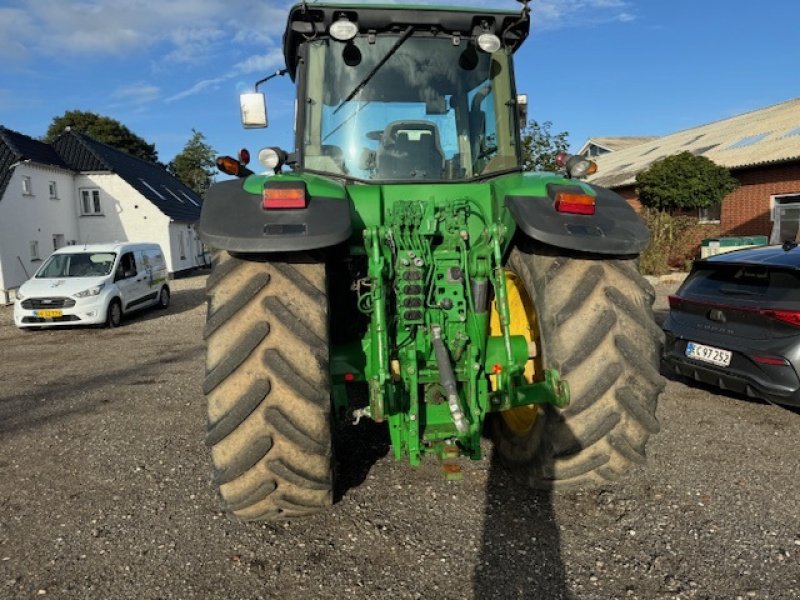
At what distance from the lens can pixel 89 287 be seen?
12.0 metres

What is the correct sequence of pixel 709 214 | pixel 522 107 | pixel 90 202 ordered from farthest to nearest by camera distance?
pixel 90 202 < pixel 709 214 < pixel 522 107

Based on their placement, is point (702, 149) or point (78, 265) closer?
point (78, 265)

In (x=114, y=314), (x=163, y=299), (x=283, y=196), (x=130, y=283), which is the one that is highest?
(x=283, y=196)

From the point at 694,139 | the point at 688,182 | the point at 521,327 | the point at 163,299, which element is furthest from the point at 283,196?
the point at 694,139

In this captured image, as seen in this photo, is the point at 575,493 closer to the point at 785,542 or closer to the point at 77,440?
the point at 785,542

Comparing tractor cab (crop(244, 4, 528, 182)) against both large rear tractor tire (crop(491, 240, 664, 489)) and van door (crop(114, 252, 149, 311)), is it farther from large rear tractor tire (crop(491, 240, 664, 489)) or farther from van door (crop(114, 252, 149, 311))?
Answer: van door (crop(114, 252, 149, 311))

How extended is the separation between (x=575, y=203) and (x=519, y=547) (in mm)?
1786

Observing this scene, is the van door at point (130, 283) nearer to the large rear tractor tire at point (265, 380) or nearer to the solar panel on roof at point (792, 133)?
the large rear tractor tire at point (265, 380)

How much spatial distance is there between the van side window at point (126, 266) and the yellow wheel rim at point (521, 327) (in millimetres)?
11356

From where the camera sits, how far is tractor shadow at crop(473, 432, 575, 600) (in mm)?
2691

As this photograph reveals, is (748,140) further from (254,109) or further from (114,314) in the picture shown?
(254,109)

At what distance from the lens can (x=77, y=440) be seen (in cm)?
499

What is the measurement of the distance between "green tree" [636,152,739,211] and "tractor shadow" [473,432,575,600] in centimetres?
1747

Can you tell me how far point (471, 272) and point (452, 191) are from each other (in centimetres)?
60
